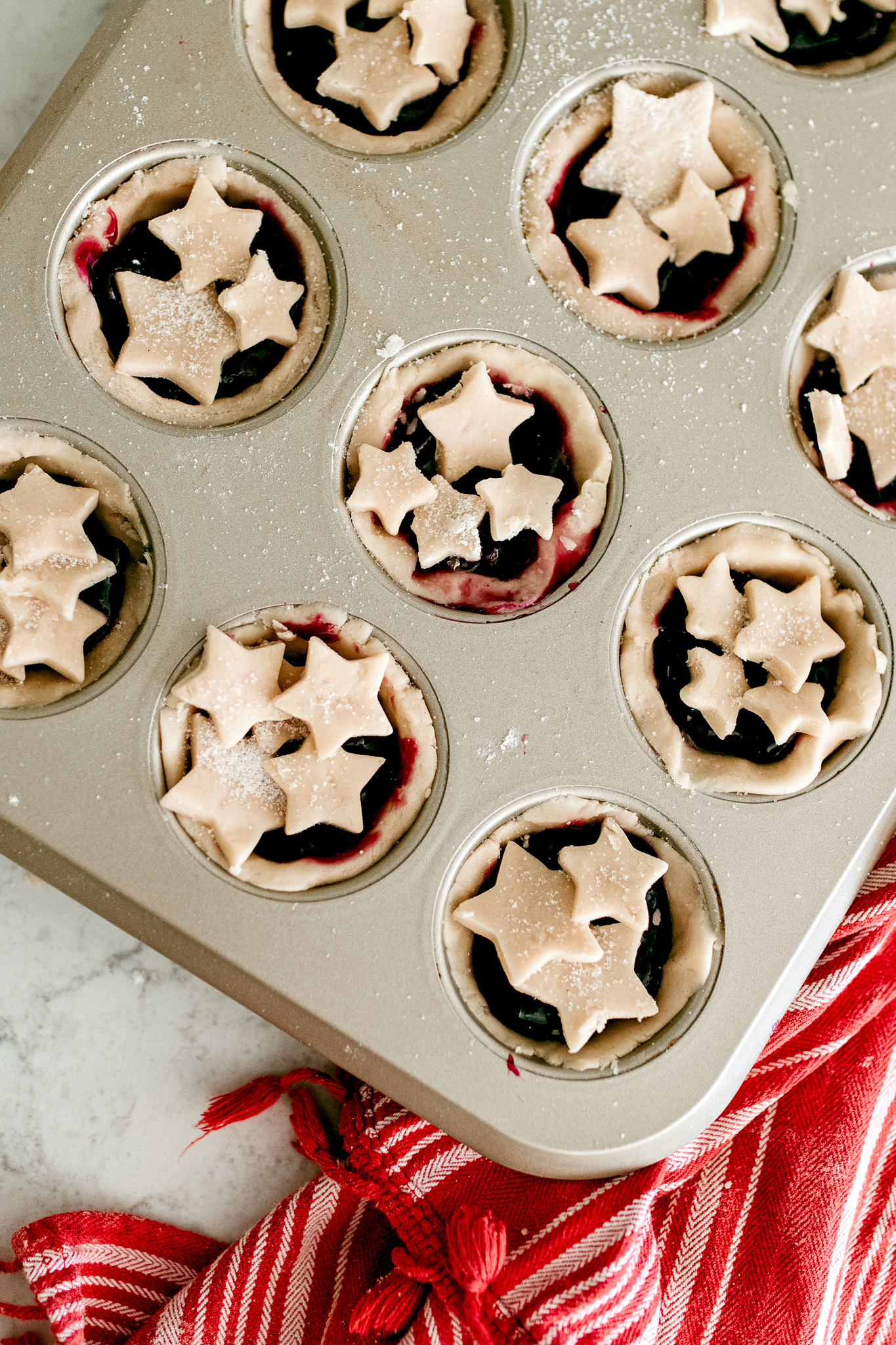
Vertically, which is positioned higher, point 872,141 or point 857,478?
point 872,141

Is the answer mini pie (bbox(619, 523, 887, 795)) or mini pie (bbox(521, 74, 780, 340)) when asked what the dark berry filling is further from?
mini pie (bbox(521, 74, 780, 340))

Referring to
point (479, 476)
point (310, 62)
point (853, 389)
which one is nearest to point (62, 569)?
point (479, 476)

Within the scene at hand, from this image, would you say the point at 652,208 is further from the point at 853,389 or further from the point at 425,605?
the point at 425,605

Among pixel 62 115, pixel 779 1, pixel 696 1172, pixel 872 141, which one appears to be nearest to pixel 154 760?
pixel 62 115

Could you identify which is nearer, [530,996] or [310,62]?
[530,996]

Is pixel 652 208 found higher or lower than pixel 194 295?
higher

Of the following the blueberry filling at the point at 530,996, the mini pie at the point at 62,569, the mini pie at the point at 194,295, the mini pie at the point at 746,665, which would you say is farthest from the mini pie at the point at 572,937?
the mini pie at the point at 194,295

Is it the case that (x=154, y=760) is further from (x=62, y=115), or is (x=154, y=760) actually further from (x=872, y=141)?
(x=872, y=141)
